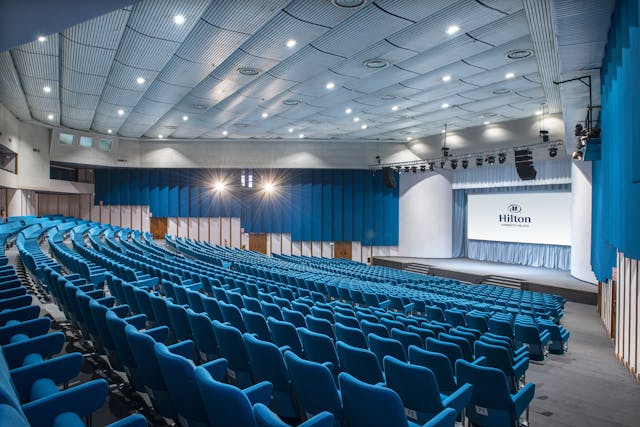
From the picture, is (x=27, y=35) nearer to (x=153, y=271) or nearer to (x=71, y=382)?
(x=71, y=382)

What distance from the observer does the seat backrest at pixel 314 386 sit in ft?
9.10

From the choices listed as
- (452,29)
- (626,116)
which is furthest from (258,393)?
(452,29)

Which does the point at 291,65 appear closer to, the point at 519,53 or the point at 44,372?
the point at 519,53

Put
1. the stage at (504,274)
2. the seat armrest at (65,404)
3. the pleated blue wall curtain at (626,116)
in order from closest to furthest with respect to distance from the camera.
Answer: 1. the seat armrest at (65,404)
2. the pleated blue wall curtain at (626,116)
3. the stage at (504,274)

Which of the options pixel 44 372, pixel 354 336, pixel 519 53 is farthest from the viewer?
pixel 519 53

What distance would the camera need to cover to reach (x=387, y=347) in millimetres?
4152

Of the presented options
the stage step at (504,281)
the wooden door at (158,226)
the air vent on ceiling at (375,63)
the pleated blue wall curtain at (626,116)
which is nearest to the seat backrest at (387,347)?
the pleated blue wall curtain at (626,116)

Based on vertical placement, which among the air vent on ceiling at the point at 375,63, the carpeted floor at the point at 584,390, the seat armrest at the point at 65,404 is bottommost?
the carpeted floor at the point at 584,390

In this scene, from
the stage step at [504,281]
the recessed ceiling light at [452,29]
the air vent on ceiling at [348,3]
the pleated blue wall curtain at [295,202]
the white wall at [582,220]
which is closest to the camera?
the air vent on ceiling at [348,3]

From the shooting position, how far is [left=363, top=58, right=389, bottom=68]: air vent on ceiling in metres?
10.7

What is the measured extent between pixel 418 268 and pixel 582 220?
7752 millimetres

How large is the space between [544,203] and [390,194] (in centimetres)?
773

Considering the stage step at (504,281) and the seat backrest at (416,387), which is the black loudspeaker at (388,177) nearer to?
the stage step at (504,281)

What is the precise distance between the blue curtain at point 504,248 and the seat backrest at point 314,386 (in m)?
18.9
